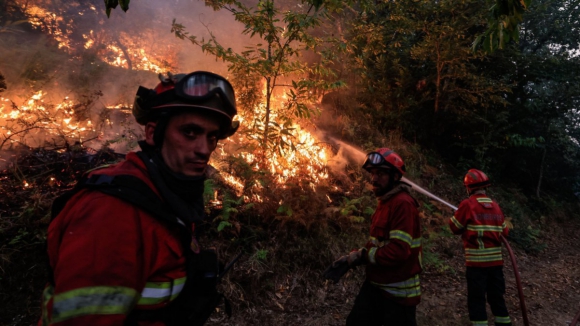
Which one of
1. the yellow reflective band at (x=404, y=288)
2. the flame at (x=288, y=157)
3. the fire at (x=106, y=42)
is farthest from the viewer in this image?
the fire at (x=106, y=42)

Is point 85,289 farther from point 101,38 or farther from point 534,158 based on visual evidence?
point 534,158

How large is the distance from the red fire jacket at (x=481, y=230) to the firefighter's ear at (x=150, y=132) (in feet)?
16.1

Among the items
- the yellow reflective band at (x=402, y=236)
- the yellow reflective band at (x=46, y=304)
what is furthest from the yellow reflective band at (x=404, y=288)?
the yellow reflective band at (x=46, y=304)

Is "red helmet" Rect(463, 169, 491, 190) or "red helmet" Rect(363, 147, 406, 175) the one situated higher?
"red helmet" Rect(363, 147, 406, 175)

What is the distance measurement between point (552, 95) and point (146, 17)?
21.7 m

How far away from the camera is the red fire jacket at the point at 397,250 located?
9.60ft

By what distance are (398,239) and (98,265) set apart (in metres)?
2.71

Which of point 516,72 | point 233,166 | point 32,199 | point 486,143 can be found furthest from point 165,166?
point 516,72

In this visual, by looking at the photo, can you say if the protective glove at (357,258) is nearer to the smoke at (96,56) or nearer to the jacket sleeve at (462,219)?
the jacket sleeve at (462,219)

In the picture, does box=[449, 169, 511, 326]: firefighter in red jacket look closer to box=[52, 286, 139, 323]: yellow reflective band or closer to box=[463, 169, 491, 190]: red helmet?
box=[463, 169, 491, 190]: red helmet

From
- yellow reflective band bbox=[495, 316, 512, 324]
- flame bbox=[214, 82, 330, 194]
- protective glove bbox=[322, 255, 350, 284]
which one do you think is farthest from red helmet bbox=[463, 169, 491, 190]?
flame bbox=[214, 82, 330, 194]

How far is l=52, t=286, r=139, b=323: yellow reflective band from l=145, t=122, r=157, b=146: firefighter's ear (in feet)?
2.79

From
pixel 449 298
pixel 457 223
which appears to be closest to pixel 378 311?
pixel 457 223

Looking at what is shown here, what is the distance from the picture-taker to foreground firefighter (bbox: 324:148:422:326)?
2965 mm
